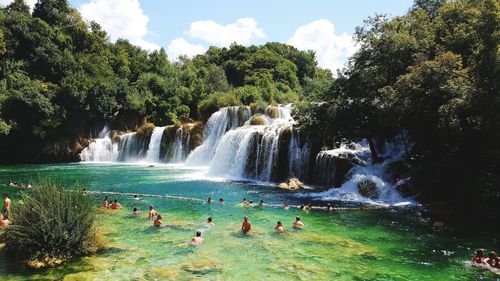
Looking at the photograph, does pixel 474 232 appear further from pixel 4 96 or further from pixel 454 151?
pixel 4 96

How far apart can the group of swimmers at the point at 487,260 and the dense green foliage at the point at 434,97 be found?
576cm

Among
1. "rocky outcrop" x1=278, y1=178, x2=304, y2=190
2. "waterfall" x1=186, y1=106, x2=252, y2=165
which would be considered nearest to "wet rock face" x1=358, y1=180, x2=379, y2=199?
"rocky outcrop" x1=278, y1=178, x2=304, y2=190

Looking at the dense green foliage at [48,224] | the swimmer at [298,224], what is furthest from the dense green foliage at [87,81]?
the dense green foliage at [48,224]

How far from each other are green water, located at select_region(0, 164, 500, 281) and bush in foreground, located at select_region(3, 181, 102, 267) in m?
0.50

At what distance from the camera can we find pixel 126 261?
42.7 feet

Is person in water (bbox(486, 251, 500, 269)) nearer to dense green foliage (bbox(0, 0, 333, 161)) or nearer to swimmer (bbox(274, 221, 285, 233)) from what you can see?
swimmer (bbox(274, 221, 285, 233))

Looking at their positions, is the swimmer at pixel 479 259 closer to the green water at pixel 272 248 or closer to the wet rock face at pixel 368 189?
the green water at pixel 272 248

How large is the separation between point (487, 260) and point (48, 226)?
1341 centimetres

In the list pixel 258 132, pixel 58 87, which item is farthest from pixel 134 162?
pixel 258 132

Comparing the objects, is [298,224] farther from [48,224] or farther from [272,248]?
[48,224]

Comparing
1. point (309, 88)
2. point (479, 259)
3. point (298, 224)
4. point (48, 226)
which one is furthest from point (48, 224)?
point (309, 88)

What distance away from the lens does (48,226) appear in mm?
12172

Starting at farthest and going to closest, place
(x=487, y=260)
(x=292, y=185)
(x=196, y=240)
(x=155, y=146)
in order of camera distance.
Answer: (x=155, y=146), (x=292, y=185), (x=196, y=240), (x=487, y=260)

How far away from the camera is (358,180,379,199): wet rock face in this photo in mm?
24219
